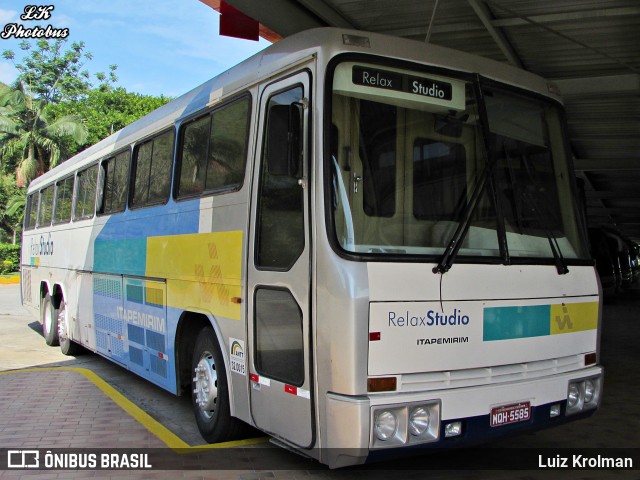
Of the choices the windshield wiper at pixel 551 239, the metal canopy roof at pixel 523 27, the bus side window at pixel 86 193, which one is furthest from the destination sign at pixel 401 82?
the bus side window at pixel 86 193

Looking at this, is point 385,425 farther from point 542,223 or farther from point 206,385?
point 206,385

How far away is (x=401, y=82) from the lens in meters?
4.35

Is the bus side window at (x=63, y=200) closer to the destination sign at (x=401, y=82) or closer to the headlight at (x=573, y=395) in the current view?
the destination sign at (x=401, y=82)

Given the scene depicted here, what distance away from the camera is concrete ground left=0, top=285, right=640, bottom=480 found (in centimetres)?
498

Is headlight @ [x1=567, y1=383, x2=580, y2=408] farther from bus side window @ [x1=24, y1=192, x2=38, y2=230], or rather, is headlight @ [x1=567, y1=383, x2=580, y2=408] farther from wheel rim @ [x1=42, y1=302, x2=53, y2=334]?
bus side window @ [x1=24, y1=192, x2=38, y2=230]

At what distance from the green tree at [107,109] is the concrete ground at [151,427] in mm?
33166

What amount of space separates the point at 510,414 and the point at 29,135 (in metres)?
33.1

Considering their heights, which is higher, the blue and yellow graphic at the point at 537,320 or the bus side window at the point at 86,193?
the bus side window at the point at 86,193

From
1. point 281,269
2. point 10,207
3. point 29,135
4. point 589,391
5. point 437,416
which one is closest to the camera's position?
point 437,416

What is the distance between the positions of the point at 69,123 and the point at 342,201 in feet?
107

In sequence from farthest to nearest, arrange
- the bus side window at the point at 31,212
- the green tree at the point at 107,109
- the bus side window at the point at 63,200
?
the green tree at the point at 107,109, the bus side window at the point at 31,212, the bus side window at the point at 63,200

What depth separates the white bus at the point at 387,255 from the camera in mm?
3961

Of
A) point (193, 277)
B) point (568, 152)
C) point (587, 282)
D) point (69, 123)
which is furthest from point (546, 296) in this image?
point (69, 123)

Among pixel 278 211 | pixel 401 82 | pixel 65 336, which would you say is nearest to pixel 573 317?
pixel 401 82
